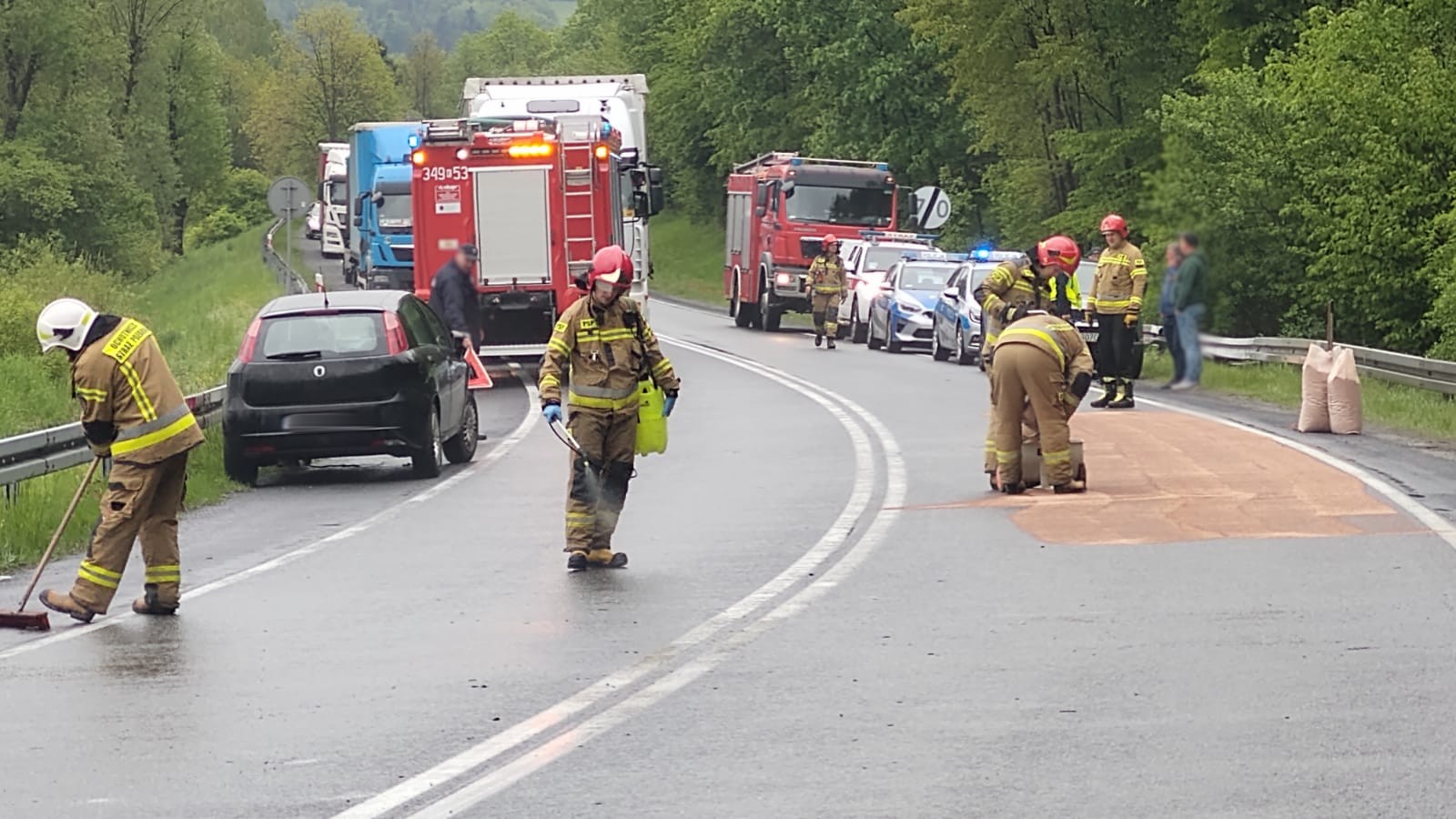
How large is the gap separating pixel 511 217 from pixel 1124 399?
31.9 feet

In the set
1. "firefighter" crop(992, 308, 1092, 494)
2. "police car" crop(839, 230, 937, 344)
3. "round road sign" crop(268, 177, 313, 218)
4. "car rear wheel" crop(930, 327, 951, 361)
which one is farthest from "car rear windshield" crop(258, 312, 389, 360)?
"police car" crop(839, 230, 937, 344)

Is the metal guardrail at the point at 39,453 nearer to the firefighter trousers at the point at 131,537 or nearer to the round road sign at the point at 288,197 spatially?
the firefighter trousers at the point at 131,537

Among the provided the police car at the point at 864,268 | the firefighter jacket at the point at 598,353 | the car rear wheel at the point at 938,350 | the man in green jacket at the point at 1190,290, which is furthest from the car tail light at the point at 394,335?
the police car at the point at 864,268

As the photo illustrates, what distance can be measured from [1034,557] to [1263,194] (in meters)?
7.30

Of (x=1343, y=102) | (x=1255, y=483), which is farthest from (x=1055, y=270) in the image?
(x=1343, y=102)

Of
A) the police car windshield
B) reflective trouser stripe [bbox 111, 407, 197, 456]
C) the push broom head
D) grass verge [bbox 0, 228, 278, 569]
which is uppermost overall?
reflective trouser stripe [bbox 111, 407, 197, 456]

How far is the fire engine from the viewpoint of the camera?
98.4 ft

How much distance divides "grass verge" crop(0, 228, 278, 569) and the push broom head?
3.17 meters

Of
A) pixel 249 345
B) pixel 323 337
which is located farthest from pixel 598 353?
pixel 249 345

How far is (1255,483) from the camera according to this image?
626 inches

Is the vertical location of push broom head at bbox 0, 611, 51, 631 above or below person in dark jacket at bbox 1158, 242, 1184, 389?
below

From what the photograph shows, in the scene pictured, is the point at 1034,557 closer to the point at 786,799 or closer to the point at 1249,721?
the point at 1249,721

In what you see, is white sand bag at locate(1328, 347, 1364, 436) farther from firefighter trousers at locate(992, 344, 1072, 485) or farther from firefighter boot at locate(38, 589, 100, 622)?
firefighter boot at locate(38, 589, 100, 622)

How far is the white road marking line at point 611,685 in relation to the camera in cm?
713
